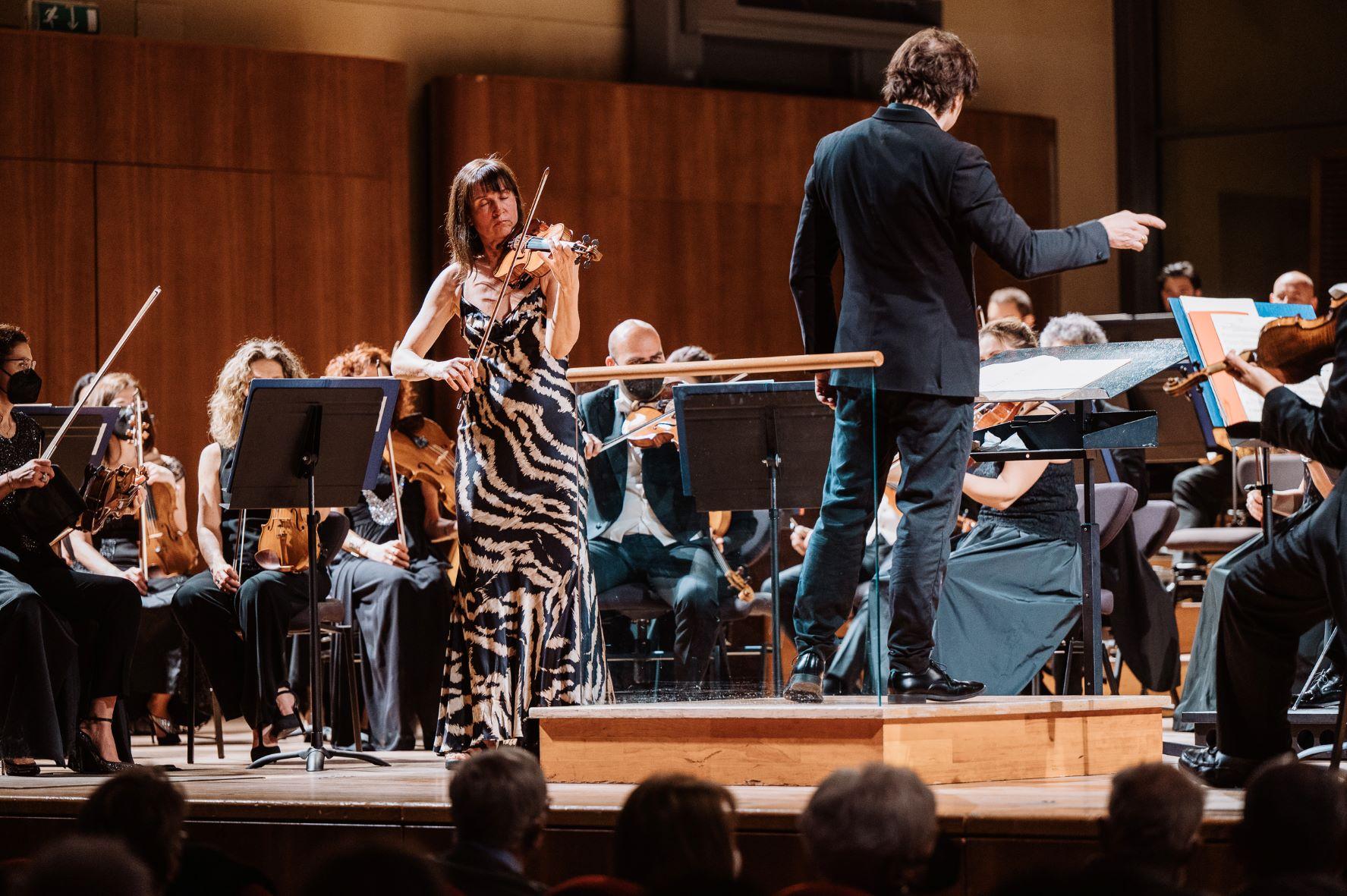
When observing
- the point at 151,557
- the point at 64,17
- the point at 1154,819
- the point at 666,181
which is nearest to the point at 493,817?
the point at 1154,819

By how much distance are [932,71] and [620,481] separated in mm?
2307

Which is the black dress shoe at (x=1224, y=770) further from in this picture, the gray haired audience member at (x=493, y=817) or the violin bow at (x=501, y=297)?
the violin bow at (x=501, y=297)

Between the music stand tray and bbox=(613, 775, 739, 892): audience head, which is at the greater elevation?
the music stand tray

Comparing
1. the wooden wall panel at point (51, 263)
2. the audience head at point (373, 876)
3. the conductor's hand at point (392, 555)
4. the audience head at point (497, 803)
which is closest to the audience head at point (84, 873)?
the audience head at point (373, 876)

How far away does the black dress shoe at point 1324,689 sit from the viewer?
14.1 ft

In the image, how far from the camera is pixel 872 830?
2.15 metres

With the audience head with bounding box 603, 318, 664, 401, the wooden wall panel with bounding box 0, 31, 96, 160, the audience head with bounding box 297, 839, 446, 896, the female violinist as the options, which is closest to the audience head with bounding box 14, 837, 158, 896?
the audience head with bounding box 297, 839, 446, 896

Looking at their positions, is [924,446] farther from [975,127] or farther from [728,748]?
[975,127]

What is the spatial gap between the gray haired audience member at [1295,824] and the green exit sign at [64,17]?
6.33 m

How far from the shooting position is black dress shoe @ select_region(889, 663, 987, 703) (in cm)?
338

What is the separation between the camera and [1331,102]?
920 centimetres

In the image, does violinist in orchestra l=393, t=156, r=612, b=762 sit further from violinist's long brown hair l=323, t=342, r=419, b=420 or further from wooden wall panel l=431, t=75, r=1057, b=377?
wooden wall panel l=431, t=75, r=1057, b=377

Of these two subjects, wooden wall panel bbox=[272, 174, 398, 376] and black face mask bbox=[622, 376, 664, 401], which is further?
wooden wall panel bbox=[272, 174, 398, 376]

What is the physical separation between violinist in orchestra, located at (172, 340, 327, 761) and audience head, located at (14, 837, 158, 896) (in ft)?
10.2
